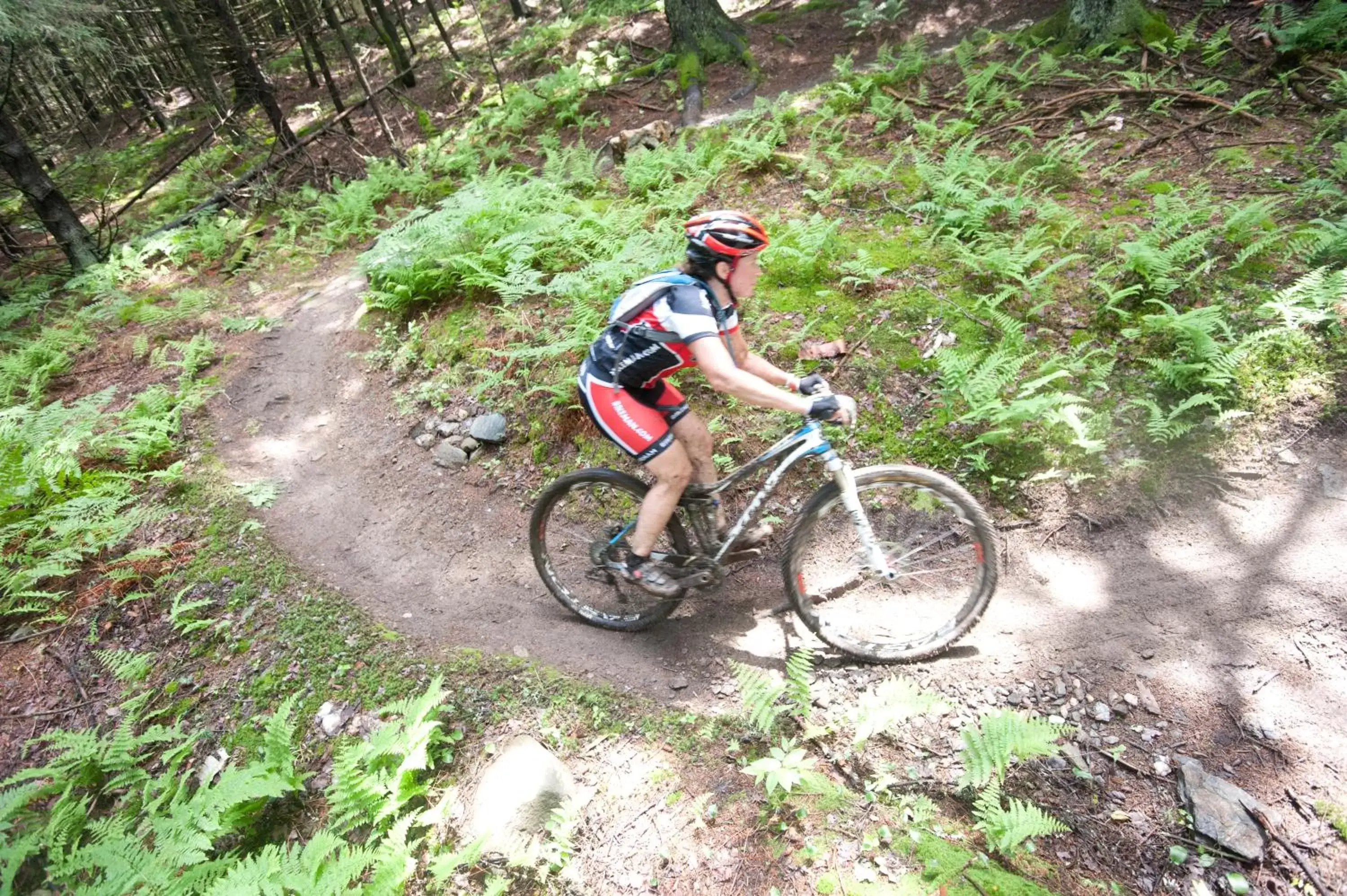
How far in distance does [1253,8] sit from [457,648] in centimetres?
1380

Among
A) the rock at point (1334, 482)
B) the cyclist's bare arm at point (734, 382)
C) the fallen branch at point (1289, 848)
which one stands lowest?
the fallen branch at point (1289, 848)

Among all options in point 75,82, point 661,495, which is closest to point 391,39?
point 75,82

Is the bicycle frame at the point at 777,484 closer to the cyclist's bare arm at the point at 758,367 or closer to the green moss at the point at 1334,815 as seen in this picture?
the cyclist's bare arm at the point at 758,367

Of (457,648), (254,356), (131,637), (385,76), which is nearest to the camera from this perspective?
(457,648)

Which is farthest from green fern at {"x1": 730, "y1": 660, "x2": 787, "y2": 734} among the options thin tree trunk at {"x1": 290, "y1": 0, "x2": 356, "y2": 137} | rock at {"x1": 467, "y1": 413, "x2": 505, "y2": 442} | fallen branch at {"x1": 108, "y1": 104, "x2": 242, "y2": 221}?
thin tree trunk at {"x1": 290, "y1": 0, "x2": 356, "y2": 137}

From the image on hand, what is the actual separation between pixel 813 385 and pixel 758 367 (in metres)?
0.50

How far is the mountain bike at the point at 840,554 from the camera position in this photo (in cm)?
403

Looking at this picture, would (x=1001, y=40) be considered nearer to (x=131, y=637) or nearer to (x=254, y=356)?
(x=254, y=356)

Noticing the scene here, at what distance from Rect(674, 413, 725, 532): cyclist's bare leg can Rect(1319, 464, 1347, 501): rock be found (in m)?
4.35

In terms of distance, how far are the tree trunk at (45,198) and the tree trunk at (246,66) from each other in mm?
4919

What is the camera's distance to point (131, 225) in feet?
50.4

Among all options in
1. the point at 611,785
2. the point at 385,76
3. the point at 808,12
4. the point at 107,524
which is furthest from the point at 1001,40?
the point at 385,76

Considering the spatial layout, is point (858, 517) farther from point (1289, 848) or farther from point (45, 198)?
point (45, 198)

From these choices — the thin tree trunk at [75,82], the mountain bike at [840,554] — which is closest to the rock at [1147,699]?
the mountain bike at [840,554]
